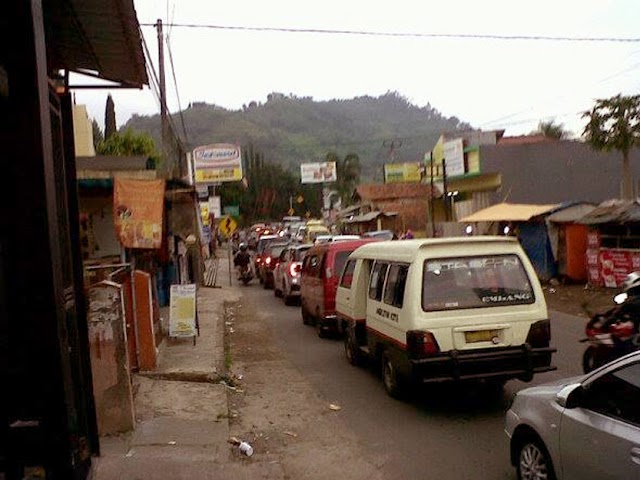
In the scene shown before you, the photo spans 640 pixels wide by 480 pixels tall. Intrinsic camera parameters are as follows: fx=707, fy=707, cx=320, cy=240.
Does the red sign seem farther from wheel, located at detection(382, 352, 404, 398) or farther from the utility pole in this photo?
the utility pole

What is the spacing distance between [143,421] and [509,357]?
4.05m

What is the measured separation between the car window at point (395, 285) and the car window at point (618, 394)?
11.8ft

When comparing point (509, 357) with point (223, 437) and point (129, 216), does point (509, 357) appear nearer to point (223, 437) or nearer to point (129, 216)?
point (223, 437)

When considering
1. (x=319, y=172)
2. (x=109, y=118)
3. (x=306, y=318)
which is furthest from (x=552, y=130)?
(x=306, y=318)

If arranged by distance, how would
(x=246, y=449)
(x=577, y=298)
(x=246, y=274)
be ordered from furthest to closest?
(x=246, y=274)
(x=577, y=298)
(x=246, y=449)

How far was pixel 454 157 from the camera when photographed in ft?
140

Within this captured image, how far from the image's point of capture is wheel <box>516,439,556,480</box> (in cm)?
500

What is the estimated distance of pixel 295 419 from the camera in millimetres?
8297

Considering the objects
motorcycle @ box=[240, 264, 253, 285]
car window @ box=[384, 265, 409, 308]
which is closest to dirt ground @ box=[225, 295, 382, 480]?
car window @ box=[384, 265, 409, 308]

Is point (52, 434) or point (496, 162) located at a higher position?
point (496, 162)

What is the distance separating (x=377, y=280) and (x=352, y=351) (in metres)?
2.04

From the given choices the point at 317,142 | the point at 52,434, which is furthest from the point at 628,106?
the point at 317,142

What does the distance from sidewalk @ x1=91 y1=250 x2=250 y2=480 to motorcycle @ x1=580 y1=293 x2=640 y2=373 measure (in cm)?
432

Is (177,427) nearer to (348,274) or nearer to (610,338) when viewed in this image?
(610,338)
